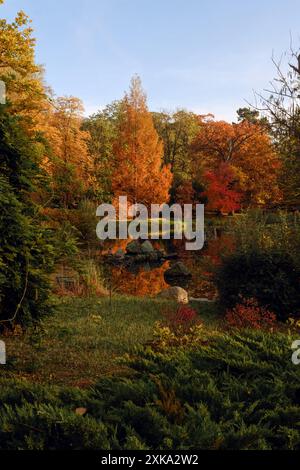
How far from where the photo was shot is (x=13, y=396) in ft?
10.3

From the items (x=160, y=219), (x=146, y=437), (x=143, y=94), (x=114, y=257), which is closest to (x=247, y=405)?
(x=146, y=437)

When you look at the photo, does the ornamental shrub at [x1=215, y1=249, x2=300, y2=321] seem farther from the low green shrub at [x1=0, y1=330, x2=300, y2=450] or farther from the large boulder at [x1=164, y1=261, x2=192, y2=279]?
the large boulder at [x1=164, y1=261, x2=192, y2=279]

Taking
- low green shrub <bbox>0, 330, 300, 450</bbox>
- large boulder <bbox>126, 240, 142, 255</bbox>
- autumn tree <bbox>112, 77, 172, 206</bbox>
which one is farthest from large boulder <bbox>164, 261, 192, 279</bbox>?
low green shrub <bbox>0, 330, 300, 450</bbox>

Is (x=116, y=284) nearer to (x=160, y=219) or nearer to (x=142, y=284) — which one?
(x=142, y=284)

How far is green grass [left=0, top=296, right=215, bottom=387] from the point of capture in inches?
191

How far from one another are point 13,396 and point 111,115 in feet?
146

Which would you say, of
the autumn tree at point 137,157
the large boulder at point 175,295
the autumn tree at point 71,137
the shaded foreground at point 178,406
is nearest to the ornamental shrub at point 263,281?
the large boulder at point 175,295

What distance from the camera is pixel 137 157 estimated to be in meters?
26.3

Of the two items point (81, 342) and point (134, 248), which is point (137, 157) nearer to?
point (134, 248)

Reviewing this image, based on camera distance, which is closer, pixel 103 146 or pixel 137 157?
pixel 137 157

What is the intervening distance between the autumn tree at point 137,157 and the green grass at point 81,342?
708 inches

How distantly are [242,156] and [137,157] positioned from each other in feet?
25.6

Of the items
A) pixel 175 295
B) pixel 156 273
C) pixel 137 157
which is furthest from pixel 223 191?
pixel 175 295

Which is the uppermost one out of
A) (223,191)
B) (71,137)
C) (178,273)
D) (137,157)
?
(71,137)
